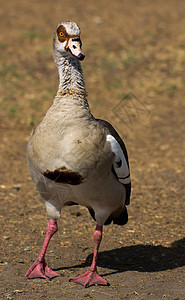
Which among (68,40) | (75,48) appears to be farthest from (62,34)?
(75,48)

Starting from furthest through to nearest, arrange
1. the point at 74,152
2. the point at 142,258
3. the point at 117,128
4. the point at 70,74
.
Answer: the point at 117,128 < the point at 142,258 < the point at 70,74 < the point at 74,152

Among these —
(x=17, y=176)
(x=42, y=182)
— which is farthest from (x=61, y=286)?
(x=17, y=176)

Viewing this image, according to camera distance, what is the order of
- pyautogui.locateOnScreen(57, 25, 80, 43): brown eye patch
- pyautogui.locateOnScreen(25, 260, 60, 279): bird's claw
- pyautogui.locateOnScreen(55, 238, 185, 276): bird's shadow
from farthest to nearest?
pyautogui.locateOnScreen(55, 238, 185, 276): bird's shadow < pyautogui.locateOnScreen(25, 260, 60, 279): bird's claw < pyautogui.locateOnScreen(57, 25, 80, 43): brown eye patch

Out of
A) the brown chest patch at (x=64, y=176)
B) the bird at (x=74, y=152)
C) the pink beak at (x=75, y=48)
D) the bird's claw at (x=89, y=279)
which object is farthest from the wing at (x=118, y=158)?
the bird's claw at (x=89, y=279)

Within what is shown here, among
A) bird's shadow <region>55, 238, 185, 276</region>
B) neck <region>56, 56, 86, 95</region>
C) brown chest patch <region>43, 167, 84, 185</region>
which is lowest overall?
bird's shadow <region>55, 238, 185, 276</region>

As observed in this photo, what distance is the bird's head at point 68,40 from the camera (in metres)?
4.59

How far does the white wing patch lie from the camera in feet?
15.8

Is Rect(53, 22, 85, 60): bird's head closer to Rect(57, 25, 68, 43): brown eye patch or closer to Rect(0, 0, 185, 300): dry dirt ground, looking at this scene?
Rect(57, 25, 68, 43): brown eye patch

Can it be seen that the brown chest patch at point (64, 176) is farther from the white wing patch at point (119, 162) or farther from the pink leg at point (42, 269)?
the pink leg at point (42, 269)


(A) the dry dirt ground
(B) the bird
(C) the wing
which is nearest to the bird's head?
(B) the bird

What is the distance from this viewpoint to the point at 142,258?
5820 millimetres

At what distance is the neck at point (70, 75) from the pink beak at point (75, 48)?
0.55ft

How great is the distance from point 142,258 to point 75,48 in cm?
268

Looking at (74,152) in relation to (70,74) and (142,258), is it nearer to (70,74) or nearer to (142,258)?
(70,74)
